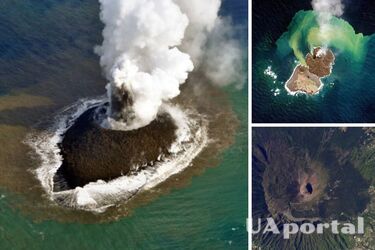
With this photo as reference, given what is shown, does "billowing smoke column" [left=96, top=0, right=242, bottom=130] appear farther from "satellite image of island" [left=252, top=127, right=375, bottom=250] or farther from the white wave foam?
"satellite image of island" [left=252, top=127, right=375, bottom=250]

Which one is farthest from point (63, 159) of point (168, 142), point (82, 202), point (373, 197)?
point (373, 197)

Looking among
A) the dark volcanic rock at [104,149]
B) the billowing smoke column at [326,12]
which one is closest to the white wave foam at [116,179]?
the dark volcanic rock at [104,149]

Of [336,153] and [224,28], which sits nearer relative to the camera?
[336,153]

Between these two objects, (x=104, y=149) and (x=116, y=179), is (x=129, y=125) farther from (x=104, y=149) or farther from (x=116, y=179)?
(x=116, y=179)

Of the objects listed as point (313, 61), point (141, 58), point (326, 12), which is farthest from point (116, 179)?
point (326, 12)

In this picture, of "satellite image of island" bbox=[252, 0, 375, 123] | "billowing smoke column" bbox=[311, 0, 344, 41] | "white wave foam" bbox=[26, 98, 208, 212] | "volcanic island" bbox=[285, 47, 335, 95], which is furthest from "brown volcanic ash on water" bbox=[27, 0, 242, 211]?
"billowing smoke column" bbox=[311, 0, 344, 41]

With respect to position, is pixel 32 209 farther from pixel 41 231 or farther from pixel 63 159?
pixel 63 159
